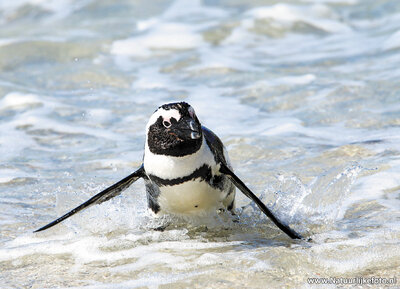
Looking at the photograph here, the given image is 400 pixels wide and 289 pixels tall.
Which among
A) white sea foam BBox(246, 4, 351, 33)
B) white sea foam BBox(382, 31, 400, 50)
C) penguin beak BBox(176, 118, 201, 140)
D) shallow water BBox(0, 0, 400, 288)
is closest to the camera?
shallow water BBox(0, 0, 400, 288)

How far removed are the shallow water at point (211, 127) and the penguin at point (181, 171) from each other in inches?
5.5

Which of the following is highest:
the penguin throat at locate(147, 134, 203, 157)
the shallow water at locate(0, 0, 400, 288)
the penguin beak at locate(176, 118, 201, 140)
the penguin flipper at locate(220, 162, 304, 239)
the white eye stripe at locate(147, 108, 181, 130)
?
the white eye stripe at locate(147, 108, 181, 130)

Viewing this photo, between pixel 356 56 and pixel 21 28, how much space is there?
6.65 metres

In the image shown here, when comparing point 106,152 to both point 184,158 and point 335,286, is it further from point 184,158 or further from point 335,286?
point 335,286

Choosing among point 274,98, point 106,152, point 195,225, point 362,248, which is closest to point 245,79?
point 274,98

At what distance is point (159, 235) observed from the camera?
12.9 ft

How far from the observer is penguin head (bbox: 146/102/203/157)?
12.0 feet

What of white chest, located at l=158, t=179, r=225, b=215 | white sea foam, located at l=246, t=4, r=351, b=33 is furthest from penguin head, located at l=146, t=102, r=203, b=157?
white sea foam, located at l=246, t=4, r=351, b=33

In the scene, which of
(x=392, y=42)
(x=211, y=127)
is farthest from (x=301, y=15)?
(x=211, y=127)

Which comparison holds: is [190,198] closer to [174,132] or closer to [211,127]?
[174,132]

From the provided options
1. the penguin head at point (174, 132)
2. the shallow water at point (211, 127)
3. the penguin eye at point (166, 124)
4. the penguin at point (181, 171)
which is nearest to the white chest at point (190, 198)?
the penguin at point (181, 171)

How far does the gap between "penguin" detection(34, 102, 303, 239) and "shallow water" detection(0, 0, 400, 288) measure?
141 millimetres

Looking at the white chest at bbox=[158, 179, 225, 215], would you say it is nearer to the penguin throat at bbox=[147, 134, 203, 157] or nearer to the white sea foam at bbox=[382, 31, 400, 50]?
the penguin throat at bbox=[147, 134, 203, 157]

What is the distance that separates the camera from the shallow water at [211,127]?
349cm
